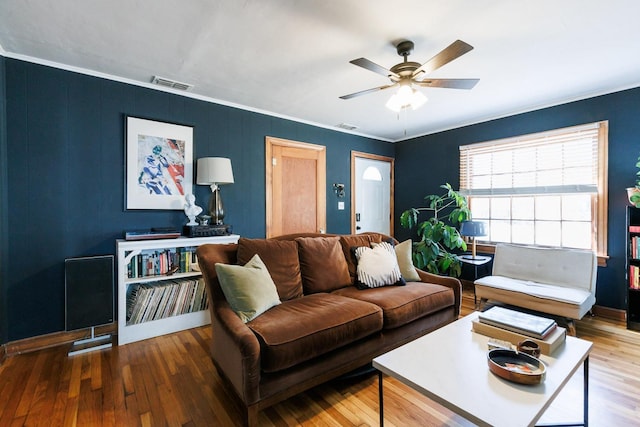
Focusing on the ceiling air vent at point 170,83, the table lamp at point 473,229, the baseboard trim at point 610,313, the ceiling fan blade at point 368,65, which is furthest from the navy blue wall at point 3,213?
the baseboard trim at point 610,313

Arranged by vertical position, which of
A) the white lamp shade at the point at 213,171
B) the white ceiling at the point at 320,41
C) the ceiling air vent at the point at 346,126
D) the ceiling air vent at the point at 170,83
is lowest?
the white lamp shade at the point at 213,171

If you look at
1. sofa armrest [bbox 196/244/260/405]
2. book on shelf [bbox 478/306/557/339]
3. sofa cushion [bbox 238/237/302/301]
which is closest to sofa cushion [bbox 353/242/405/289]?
sofa cushion [bbox 238/237/302/301]

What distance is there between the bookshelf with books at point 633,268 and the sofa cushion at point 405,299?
6.11 feet

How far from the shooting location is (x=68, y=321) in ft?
7.81

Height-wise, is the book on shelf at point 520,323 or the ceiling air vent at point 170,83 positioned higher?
the ceiling air vent at point 170,83

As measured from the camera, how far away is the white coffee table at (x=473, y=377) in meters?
1.10

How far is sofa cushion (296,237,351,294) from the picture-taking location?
8.01ft

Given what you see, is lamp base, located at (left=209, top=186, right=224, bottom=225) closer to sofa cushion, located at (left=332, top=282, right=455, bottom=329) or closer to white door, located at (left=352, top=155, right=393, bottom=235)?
sofa cushion, located at (left=332, top=282, right=455, bottom=329)

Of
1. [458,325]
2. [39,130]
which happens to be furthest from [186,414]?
[39,130]

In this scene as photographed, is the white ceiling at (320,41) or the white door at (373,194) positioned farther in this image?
the white door at (373,194)

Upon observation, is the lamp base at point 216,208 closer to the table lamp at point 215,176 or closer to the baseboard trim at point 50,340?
the table lamp at point 215,176

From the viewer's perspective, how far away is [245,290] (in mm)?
1848

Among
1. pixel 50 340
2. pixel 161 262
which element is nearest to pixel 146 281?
pixel 161 262

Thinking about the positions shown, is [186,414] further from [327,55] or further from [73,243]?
[327,55]
